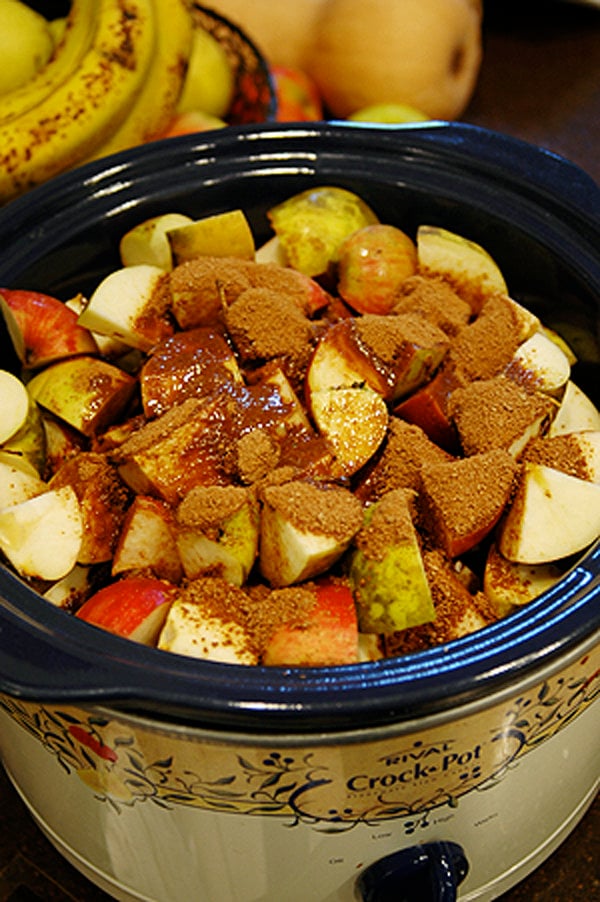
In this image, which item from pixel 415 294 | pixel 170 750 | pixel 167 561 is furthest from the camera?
pixel 415 294

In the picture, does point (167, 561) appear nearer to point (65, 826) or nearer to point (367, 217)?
point (65, 826)

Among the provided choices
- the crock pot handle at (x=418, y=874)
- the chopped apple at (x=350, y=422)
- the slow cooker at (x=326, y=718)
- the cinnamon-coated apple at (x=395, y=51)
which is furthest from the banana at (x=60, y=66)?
the crock pot handle at (x=418, y=874)

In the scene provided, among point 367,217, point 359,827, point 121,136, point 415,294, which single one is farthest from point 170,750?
point 121,136

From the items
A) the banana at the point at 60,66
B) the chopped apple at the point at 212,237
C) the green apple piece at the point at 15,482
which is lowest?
the green apple piece at the point at 15,482

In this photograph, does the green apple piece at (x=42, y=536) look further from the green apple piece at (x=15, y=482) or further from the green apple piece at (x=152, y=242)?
the green apple piece at (x=152, y=242)

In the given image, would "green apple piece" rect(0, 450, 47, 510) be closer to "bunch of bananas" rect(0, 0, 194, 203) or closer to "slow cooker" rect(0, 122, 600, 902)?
"slow cooker" rect(0, 122, 600, 902)

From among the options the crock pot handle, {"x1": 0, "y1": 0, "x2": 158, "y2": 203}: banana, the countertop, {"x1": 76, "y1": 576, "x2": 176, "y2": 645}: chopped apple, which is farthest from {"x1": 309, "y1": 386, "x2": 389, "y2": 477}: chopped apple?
the countertop
